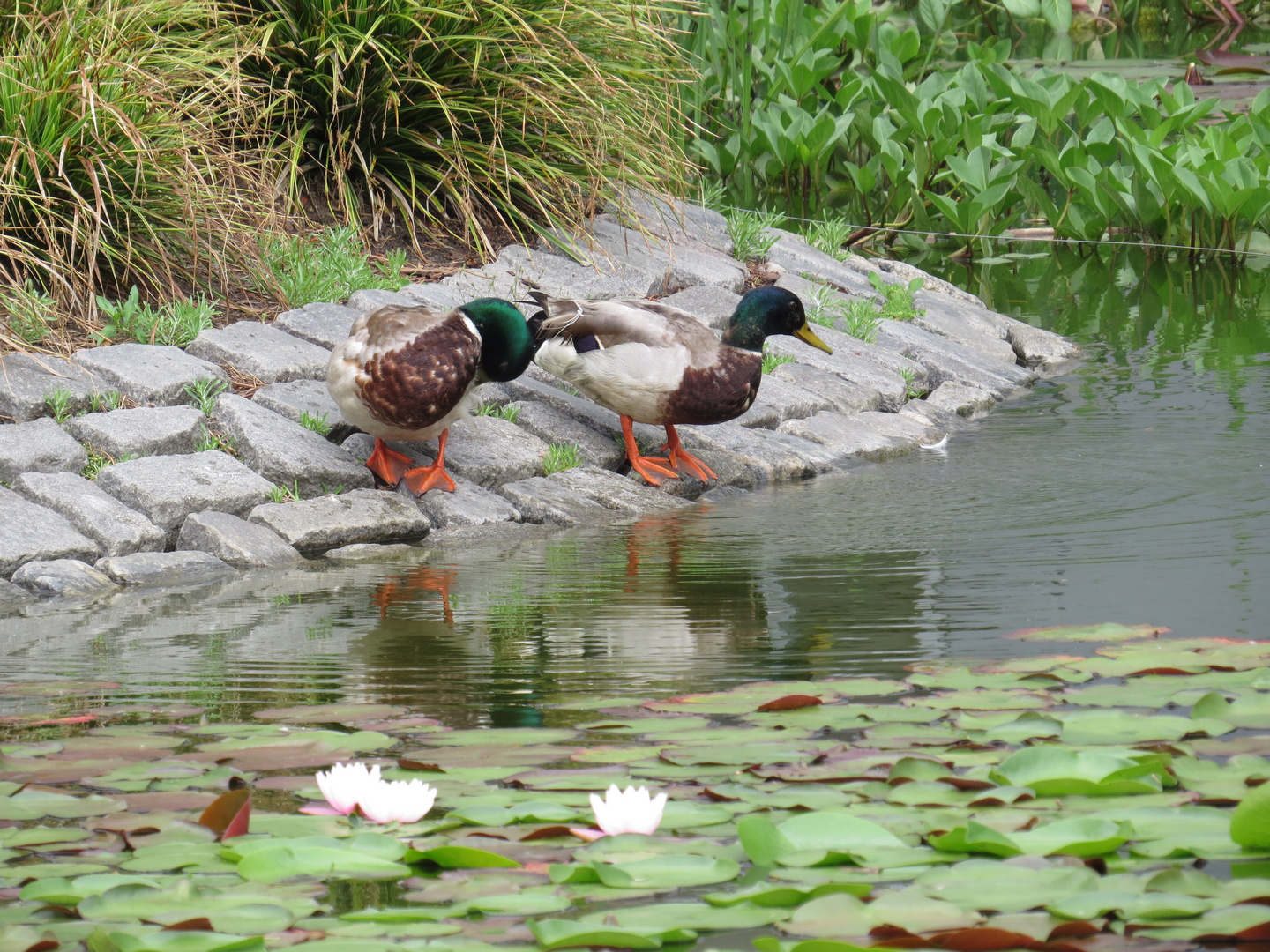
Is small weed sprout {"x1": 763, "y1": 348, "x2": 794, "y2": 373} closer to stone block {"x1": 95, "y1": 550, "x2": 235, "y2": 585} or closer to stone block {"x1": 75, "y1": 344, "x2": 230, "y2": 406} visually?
stone block {"x1": 75, "y1": 344, "x2": 230, "y2": 406}

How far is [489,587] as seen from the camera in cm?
356

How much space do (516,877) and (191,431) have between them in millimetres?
2937

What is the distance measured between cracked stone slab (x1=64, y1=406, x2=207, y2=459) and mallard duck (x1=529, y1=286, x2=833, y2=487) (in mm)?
1151

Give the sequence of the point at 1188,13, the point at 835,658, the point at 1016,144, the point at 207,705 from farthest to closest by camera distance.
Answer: the point at 1188,13
the point at 1016,144
the point at 835,658
the point at 207,705

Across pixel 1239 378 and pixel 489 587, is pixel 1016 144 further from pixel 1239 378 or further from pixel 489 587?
pixel 489 587

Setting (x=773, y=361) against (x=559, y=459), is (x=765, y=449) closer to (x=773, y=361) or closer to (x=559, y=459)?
(x=559, y=459)

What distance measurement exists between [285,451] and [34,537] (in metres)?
0.81

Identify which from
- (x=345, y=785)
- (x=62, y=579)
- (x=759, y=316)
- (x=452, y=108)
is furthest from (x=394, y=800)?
(x=452, y=108)

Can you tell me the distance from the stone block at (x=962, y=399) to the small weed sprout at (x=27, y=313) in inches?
133

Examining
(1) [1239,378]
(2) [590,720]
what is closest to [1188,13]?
(1) [1239,378]

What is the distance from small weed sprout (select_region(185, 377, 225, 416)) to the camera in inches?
173

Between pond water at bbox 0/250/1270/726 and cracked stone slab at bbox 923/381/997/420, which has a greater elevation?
cracked stone slab at bbox 923/381/997/420

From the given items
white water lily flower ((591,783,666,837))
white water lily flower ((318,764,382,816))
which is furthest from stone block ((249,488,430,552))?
white water lily flower ((591,783,666,837))

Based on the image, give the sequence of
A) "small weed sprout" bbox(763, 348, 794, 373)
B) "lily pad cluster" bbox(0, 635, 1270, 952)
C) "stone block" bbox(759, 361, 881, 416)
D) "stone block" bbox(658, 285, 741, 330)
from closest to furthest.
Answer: "lily pad cluster" bbox(0, 635, 1270, 952) < "stone block" bbox(759, 361, 881, 416) < "small weed sprout" bbox(763, 348, 794, 373) < "stone block" bbox(658, 285, 741, 330)
